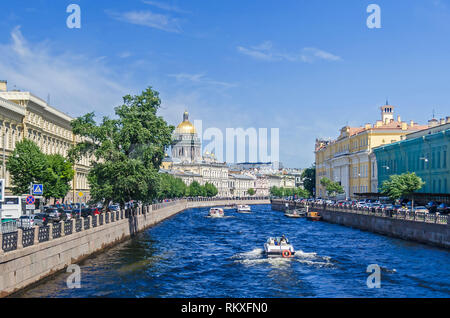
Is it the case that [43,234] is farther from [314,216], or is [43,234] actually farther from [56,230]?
[314,216]

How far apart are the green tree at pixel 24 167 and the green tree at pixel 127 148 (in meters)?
6.91

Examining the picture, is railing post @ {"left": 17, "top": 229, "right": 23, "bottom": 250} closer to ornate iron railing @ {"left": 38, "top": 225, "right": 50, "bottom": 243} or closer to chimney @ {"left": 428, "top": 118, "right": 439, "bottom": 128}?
ornate iron railing @ {"left": 38, "top": 225, "right": 50, "bottom": 243}

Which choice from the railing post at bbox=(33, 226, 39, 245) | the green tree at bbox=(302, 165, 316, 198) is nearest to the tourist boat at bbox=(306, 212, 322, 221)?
the railing post at bbox=(33, 226, 39, 245)

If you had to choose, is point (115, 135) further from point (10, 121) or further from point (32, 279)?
point (32, 279)

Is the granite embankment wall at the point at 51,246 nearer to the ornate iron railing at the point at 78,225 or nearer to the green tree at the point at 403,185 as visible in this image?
the ornate iron railing at the point at 78,225

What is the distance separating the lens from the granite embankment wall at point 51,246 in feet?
72.6

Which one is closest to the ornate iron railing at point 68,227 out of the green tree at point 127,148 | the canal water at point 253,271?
the canal water at point 253,271

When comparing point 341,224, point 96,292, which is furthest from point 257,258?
point 341,224

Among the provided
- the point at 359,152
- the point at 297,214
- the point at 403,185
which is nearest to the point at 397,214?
the point at 403,185

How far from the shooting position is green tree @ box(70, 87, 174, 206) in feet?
159

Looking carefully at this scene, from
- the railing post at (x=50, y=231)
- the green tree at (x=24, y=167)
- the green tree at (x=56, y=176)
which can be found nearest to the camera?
the railing post at (x=50, y=231)

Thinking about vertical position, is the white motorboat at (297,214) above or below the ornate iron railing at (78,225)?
below

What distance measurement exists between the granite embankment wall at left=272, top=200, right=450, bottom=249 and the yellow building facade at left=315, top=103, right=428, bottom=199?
2740 cm

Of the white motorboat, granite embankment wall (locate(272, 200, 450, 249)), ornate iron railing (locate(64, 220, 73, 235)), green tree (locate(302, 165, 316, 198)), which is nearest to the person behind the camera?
ornate iron railing (locate(64, 220, 73, 235))
